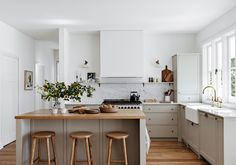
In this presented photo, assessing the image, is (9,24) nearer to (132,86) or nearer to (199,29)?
(132,86)

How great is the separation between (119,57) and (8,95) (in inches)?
108

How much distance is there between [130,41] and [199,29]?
172 cm

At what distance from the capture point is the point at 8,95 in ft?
19.2

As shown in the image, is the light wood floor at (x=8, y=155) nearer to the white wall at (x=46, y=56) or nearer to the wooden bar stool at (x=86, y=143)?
the wooden bar stool at (x=86, y=143)

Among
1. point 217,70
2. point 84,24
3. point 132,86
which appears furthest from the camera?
point 132,86

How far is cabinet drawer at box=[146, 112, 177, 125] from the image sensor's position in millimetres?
6117

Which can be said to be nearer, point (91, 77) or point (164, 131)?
point (164, 131)

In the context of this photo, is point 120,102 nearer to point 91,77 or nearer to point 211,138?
point 91,77

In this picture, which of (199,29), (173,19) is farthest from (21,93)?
(199,29)

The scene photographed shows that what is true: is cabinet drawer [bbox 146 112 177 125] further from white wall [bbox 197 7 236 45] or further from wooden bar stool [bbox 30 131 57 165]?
wooden bar stool [bbox 30 131 57 165]

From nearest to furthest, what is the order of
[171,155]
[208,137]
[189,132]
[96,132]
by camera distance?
1. [96,132]
2. [208,137]
3. [171,155]
4. [189,132]

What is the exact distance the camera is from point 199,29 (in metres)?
6.22

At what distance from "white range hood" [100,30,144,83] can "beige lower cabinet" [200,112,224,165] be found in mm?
2241

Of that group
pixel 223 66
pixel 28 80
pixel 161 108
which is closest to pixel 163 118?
pixel 161 108
